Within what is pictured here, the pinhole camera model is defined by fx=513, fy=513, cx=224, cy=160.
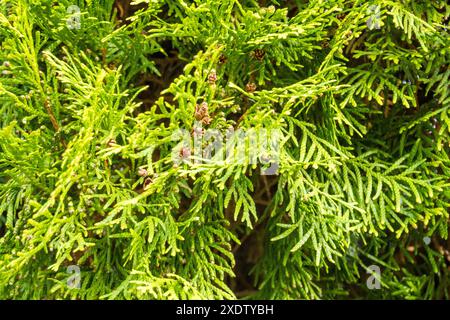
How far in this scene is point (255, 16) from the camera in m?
1.29

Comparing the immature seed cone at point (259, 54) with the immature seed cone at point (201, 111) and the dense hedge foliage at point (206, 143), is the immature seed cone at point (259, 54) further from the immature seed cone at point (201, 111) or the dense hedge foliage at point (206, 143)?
the immature seed cone at point (201, 111)

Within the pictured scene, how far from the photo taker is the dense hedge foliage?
1.30m

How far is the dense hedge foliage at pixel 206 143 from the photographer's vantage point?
1299mm

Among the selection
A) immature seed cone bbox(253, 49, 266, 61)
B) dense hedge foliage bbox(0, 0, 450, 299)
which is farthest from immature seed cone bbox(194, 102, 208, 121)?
immature seed cone bbox(253, 49, 266, 61)

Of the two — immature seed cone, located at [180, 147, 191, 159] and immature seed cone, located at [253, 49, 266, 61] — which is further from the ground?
immature seed cone, located at [253, 49, 266, 61]

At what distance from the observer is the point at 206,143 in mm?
1363

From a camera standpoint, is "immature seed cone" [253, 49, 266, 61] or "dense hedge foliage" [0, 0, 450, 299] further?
"immature seed cone" [253, 49, 266, 61]

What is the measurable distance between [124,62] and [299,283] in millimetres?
877

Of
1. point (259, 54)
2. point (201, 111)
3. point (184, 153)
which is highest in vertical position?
point (259, 54)

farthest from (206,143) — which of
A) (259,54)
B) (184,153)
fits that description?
(259,54)

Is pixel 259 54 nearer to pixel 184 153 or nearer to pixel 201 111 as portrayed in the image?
pixel 201 111

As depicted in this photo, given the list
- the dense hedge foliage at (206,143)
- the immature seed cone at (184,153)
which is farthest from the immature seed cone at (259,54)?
the immature seed cone at (184,153)

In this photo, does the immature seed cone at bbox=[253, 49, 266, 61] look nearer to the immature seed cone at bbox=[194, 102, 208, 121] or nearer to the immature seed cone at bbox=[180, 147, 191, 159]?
the immature seed cone at bbox=[194, 102, 208, 121]

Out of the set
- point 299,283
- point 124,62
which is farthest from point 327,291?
point 124,62
